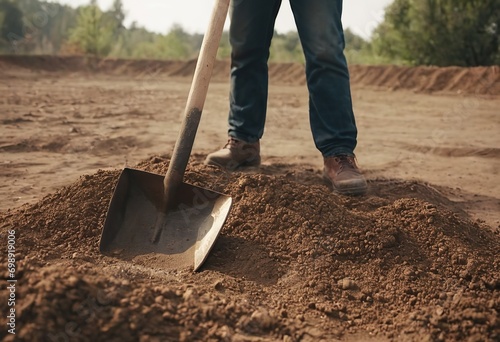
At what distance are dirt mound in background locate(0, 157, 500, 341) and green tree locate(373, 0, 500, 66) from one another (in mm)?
10127

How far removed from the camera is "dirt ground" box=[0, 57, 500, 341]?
1.40 meters

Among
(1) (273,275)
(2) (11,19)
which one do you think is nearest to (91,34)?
(2) (11,19)

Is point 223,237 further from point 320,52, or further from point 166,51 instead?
point 166,51

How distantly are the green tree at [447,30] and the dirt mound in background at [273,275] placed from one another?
10.1m

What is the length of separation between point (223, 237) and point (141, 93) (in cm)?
678

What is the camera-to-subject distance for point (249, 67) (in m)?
2.94

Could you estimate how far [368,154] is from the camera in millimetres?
4031

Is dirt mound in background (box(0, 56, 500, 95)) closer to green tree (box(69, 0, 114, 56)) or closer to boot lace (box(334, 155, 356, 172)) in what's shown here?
green tree (box(69, 0, 114, 56))

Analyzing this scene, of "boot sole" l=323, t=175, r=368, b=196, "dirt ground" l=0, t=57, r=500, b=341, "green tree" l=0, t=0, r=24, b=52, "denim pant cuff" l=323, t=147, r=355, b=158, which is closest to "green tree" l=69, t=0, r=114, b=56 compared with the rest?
"green tree" l=0, t=0, r=24, b=52

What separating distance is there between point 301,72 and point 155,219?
10.4 meters

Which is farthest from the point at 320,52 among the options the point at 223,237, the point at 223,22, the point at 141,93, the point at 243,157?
the point at 141,93

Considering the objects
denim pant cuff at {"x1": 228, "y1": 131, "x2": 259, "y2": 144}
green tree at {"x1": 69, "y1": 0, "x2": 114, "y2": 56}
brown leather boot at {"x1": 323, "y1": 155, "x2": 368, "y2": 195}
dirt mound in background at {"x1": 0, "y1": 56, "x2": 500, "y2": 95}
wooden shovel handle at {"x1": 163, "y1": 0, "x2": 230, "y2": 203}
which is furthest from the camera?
green tree at {"x1": 69, "y1": 0, "x2": 114, "y2": 56}

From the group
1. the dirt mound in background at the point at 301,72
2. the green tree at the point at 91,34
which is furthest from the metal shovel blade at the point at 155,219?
the green tree at the point at 91,34

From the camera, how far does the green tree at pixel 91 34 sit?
51.7ft
